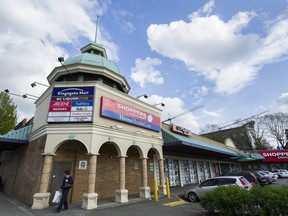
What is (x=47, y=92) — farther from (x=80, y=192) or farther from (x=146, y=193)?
(x=146, y=193)

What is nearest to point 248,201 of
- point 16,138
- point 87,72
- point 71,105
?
point 71,105

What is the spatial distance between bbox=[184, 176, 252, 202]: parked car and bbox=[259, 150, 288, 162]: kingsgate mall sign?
115ft

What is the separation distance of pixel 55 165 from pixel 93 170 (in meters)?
2.53

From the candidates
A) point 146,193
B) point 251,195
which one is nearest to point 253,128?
point 146,193

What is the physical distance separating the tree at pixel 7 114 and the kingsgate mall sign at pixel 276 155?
4649 centimetres

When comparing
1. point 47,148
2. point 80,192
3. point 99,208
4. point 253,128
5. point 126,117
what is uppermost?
point 253,128

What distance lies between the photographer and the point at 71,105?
11.4 meters

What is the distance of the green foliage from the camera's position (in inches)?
228

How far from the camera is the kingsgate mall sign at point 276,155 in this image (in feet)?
128

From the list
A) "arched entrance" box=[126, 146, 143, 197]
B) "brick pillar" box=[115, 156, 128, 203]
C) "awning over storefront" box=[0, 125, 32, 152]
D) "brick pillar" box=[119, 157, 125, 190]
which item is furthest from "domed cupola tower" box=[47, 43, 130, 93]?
"brick pillar" box=[115, 156, 128, 203]

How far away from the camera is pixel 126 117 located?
13156 millimetres

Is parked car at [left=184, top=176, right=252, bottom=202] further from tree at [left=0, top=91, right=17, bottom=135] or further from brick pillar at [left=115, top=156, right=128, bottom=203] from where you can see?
tree at [left=0, top=91, right=17, bottom=135]

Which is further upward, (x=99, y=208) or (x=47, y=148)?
(x=47, y=148)

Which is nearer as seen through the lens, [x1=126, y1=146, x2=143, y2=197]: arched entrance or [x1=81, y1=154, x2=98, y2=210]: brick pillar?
[x1=81, y1=154, x2=98, y2=210]: brick pillar
